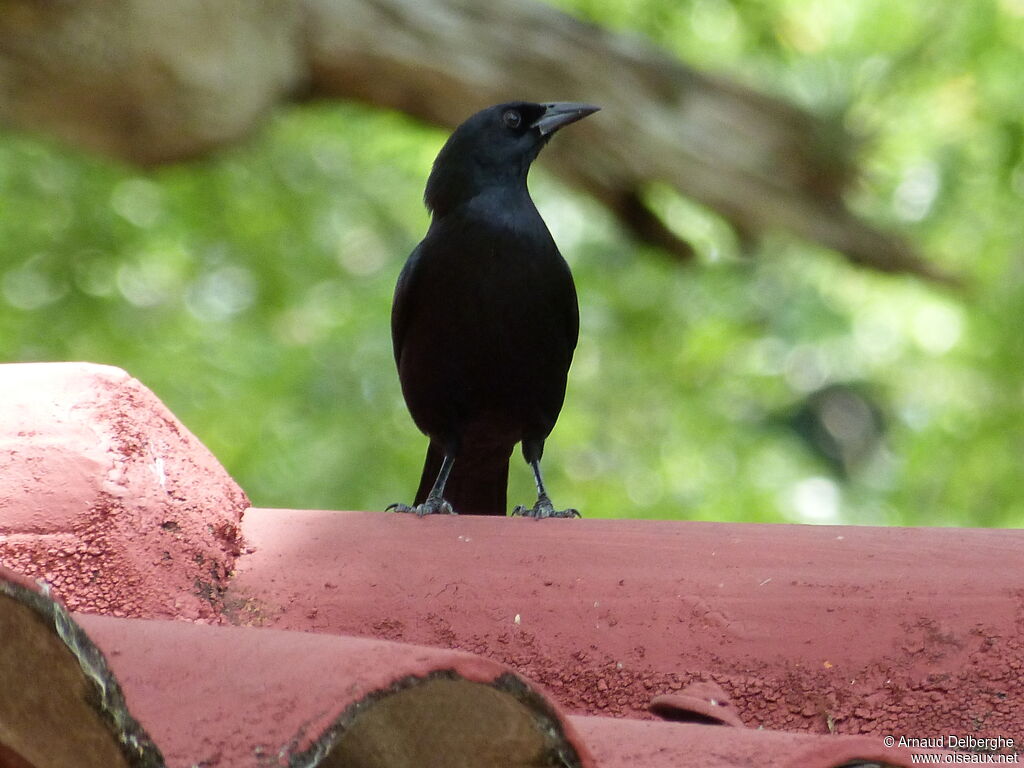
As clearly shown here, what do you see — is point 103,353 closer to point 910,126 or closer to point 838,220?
point 838,220

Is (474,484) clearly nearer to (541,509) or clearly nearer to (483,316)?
(541,509)

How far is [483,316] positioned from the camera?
3799mm

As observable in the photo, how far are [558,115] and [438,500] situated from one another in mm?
1368

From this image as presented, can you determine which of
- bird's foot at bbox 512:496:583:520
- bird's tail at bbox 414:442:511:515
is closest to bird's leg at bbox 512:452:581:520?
bird's foot at bbox 512:496:583:520

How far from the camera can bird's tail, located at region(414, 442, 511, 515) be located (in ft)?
13.9

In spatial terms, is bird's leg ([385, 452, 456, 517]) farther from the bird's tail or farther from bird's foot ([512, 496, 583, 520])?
bird's foot ([512, 496, 583, 520])

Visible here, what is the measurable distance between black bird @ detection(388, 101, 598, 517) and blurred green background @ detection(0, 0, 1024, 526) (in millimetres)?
2601

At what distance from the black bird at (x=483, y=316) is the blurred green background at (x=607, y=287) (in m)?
2.60

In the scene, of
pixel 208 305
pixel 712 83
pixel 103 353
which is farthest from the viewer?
pixel 208 305

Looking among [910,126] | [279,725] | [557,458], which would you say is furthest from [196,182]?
[279,725]

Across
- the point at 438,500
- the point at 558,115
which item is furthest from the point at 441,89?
the point at 438,500

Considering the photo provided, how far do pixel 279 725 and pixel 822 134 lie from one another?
6075 millimetres

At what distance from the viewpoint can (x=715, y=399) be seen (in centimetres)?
874

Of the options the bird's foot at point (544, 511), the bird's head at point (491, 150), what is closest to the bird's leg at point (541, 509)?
the bird's foot at point (544, 511)
